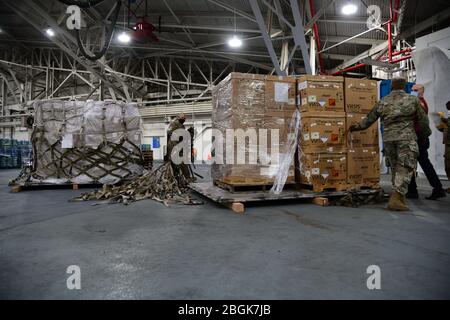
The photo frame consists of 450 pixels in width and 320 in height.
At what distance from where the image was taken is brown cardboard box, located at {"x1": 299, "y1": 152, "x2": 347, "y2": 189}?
420cm

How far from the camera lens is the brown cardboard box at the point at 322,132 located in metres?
4.20

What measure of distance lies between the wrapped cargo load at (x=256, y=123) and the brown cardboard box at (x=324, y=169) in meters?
0.25

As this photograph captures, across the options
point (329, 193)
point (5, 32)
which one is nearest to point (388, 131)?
point (329, 193)

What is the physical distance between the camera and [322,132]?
13.9ft

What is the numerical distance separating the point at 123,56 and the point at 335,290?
597 inches

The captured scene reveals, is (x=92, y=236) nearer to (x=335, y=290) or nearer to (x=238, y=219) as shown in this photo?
(x=238, y=219)

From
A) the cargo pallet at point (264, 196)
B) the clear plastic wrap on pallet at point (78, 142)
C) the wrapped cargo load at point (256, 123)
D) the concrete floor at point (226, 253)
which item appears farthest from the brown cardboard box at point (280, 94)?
the clear plastic wrap on pallet at point (78, 142)

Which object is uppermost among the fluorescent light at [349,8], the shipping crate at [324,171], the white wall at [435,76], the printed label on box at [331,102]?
the fluorescent light at [349,8]

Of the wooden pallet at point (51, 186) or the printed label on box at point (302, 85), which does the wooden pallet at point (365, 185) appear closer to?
the printed label on box at point (302, 85)

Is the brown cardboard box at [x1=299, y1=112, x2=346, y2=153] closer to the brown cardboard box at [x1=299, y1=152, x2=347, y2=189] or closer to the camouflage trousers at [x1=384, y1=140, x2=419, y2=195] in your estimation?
the brown cardboard box at [x1=299, y1=152, x2=347, y2=189]

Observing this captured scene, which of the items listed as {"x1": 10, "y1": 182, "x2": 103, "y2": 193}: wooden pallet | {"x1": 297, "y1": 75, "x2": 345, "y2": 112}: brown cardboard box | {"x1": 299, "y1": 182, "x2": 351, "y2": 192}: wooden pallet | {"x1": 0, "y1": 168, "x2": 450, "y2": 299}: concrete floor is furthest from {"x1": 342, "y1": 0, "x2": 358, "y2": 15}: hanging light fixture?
{"x1": 10, "y1": 182, "x2": 103, "y2": 193}: wooden pallet

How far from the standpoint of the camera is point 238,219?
3.19 metres

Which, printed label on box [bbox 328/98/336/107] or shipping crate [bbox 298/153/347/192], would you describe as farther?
printed label on box [bbox 328/98/336/107]
